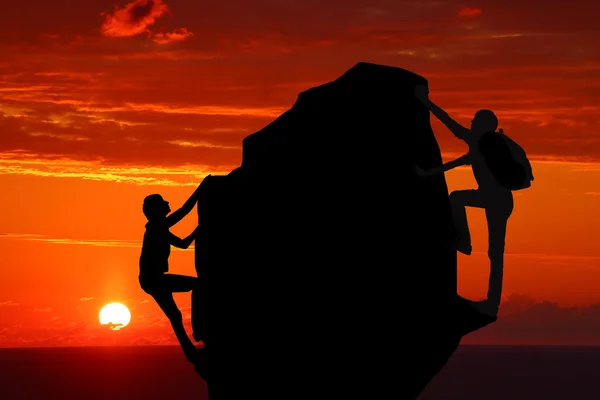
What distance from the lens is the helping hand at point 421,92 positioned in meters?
17.0

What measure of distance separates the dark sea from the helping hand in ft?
372

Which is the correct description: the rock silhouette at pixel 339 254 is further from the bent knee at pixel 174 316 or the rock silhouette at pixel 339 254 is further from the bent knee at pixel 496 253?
the bent knee at pixel 174 316

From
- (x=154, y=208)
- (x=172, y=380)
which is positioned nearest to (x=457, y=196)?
(x=154, y=208)

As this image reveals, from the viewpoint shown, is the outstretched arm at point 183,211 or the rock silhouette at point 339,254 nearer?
the rock silhouette at point 339,254

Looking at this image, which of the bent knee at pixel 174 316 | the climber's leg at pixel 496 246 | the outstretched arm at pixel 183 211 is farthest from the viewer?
the bent knee at pixel 174 316

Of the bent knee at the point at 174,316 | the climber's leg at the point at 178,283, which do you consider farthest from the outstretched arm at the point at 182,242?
the bent knee at the point at 174,316

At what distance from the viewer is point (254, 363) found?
17250 millimetres

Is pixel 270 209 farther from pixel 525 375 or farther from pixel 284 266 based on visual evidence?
pixel 525 375

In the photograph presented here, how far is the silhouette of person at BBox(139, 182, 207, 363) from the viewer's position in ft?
58.9

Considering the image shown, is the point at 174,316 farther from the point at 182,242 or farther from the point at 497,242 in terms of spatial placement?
the point at 497,242

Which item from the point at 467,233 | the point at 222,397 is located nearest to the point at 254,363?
the point at 222,397

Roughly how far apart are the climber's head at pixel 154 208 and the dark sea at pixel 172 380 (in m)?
111

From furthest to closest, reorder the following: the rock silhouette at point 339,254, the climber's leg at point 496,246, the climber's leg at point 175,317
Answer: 1. the climber's leg at point 175,317
2. the climber's leg at point 496,246
3. the rock silhouette at point 339,254

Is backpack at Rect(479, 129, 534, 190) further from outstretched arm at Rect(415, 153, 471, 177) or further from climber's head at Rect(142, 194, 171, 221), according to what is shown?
climber's head at Rect(142, 194, 171, 221)
